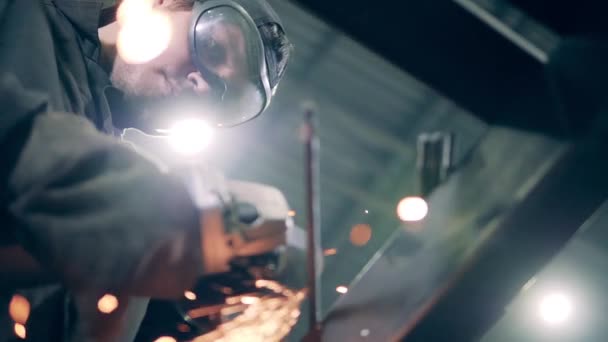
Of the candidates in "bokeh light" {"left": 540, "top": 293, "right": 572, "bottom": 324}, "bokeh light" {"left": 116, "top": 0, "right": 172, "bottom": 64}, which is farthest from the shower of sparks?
"bokeh light" {"left": 540, "top": 293, "right": 572, "bottom": 324}

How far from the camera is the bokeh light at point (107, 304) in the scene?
3.73 ft

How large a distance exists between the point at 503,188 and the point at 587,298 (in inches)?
105

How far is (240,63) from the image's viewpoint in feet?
5.05

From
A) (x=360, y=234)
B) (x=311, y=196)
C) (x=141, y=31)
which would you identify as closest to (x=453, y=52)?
(x=311, y=196)

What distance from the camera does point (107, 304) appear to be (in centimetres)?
115

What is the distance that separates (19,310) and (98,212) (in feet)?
1.51

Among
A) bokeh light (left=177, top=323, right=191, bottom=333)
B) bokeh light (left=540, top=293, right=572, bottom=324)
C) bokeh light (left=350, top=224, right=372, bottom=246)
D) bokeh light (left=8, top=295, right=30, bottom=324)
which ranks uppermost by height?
bokeh light (left=8, top=295, right=30, bottom=324)

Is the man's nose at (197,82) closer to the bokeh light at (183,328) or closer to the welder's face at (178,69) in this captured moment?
the welder's face at (178,69)

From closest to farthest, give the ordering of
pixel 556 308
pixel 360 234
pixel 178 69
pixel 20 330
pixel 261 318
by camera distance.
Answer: pixel 20 330 → pixel 261 318 → pixel 178 69 → pixel 556 308 → pixel 360 234

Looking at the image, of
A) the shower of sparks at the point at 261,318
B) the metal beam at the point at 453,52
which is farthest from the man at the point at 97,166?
the metal beam at the point at 453,52

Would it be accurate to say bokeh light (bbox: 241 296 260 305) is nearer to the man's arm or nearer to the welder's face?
the man's arm

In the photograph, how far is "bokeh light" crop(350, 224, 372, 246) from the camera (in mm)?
4668

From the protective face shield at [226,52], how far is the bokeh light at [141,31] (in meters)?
0.13

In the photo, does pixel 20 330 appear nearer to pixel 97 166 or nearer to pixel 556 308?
pixel 97 166
